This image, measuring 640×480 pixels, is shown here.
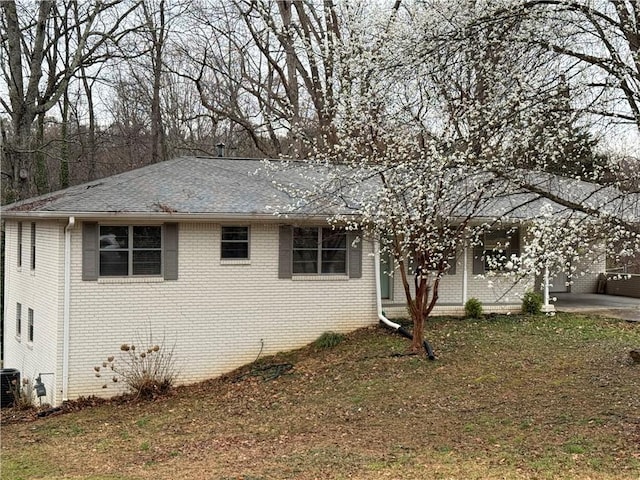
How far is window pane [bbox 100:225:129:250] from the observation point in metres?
12.7

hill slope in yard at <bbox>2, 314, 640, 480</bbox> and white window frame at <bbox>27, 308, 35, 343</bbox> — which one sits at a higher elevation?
white window frame at <bbox>27, 308, 35, 343</bbox>

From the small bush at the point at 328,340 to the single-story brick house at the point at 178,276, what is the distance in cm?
18

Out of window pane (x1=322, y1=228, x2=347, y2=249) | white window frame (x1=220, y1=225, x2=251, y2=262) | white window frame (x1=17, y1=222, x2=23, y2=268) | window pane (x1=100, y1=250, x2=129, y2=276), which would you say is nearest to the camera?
window pane (x1=100, y1=250, x2=129, y2=276)

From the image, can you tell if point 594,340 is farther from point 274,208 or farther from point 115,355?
point 115,355

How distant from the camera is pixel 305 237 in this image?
14438 millimetres

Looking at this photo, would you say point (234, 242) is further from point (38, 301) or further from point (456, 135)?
point (456, 135)

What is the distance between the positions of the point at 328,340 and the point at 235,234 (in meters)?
2.85

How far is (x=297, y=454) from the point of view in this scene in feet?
26.3

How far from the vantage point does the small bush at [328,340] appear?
14.0m

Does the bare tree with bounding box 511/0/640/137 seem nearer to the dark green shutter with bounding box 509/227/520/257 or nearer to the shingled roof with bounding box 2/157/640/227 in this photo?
the shingled roof with bounding box 2/157/640/227

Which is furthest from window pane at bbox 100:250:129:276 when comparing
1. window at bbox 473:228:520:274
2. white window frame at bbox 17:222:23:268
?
window at bbox 473:228:520:274

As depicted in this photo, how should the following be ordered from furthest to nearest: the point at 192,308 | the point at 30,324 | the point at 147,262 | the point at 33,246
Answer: the point at 30,324, the point at 33,246, the point at 192,308, the point at 147,262

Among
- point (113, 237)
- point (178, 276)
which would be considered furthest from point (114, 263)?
point (178, 276)

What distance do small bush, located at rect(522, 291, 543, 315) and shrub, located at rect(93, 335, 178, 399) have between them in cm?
833
